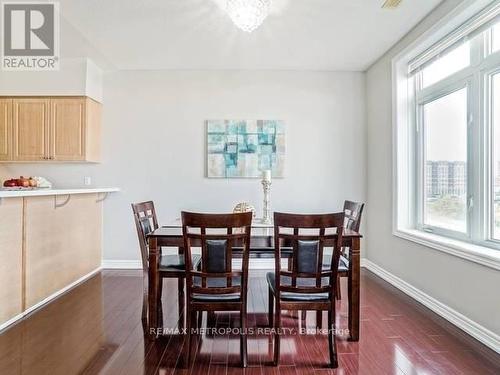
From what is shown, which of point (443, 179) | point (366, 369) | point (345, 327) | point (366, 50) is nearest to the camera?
point (366, 369)

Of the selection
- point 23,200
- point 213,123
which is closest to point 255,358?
point 23,200

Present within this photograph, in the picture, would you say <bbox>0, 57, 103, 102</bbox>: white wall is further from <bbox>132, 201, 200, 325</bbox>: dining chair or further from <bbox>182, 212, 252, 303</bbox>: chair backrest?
<bbox>182, 212, 252, 303</bbox>: chair backrest

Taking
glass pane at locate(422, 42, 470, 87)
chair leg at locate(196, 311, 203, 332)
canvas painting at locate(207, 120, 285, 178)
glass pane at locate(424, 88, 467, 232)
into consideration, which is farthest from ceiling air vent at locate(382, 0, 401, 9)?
chair leg at locate(196, 311, 203, 332)

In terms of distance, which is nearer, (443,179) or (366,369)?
(366,369)

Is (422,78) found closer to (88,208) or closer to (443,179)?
(443,179)

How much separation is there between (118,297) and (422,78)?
148 inches

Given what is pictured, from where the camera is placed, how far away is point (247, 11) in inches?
102

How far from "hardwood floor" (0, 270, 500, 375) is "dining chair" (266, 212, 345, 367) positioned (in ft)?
0.82

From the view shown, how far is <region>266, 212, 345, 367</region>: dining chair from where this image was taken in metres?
2.07

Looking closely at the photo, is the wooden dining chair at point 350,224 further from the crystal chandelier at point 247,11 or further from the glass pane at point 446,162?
the crystal chandelier at point 247,11

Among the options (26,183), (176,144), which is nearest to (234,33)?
(176,144)

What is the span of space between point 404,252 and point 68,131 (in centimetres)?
410

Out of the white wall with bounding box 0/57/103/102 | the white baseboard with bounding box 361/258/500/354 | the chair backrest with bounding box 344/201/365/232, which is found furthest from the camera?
the white wall with bounding box 0/57/103/102

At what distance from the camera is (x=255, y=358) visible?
7.27ft
